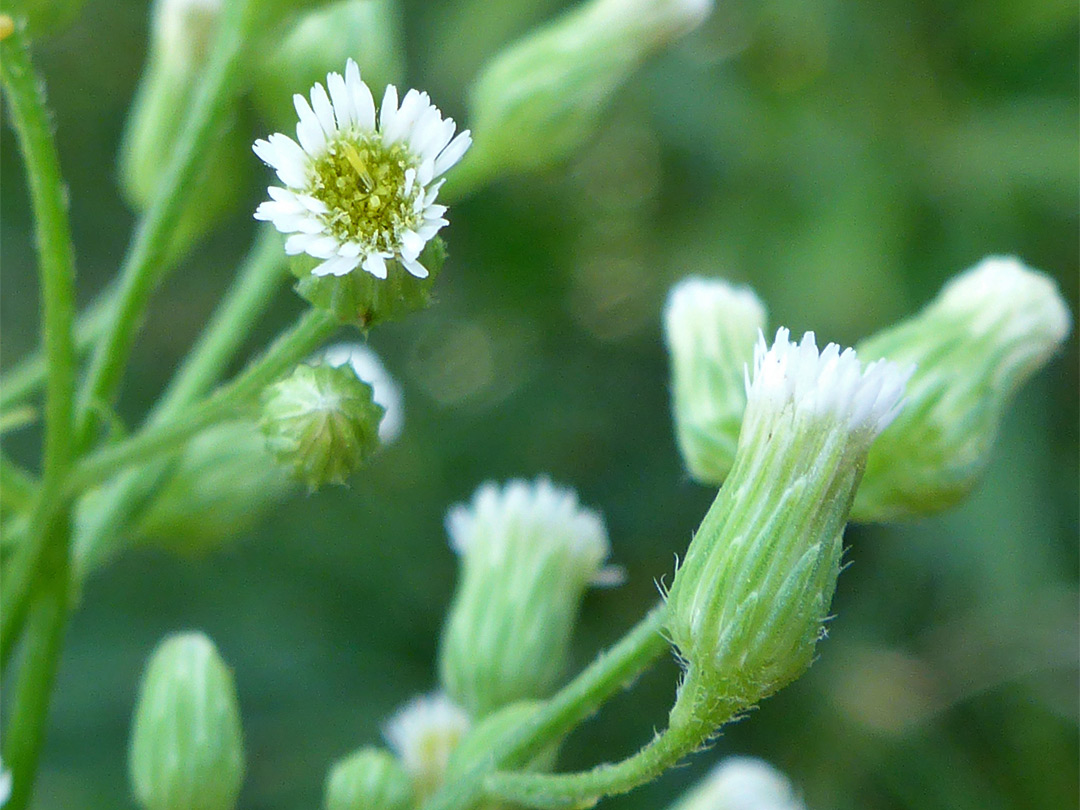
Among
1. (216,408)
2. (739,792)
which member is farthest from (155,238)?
(739,792)

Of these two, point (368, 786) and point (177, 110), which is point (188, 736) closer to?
point (368, 786)

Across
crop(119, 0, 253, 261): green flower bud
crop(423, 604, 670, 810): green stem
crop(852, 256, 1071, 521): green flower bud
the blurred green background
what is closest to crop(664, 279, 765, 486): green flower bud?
crop(852, 256, 1071, 521): green flower bud

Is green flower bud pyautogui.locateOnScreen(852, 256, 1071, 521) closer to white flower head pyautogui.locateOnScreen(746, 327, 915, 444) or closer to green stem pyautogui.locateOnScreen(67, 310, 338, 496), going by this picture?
white flower head pyautogui.locateOnScreen(746, 327, 915, 444)

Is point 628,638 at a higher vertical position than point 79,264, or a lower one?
lower

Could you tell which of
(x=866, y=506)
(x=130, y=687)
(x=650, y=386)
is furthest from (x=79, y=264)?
(x=866, y=506)

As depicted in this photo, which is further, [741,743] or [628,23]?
[741,743]

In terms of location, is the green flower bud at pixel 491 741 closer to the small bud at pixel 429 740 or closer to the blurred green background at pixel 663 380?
the small bud at pixel 429 740

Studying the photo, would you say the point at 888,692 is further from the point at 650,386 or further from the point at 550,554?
the point at 550,554
